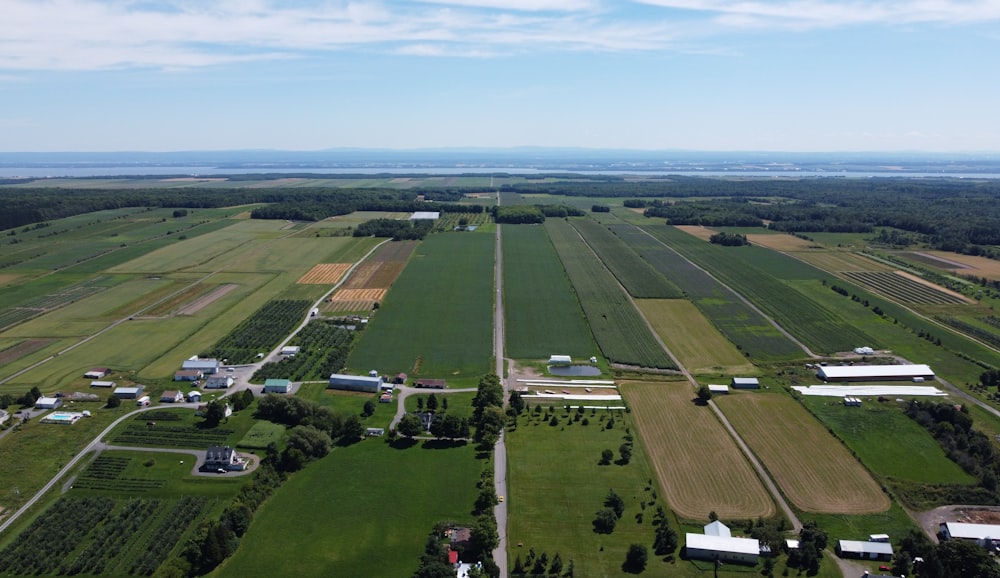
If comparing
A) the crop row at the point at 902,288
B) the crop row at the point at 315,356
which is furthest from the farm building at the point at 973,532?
the crop row at the point at 902,288

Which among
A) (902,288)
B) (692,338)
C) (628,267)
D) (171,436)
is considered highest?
(628,267)

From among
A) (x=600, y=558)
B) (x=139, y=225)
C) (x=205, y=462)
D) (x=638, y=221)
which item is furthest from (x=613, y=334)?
(x=139, y=225)

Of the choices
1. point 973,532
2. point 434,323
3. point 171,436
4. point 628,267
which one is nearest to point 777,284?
point 628,267

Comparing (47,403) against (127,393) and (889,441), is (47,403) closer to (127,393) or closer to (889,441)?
(127,393)

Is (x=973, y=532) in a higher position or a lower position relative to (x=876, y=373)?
lower

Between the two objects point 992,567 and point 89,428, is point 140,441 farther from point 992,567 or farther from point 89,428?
point 992,567

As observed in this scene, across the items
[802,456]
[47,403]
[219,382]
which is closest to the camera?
[802,456]
